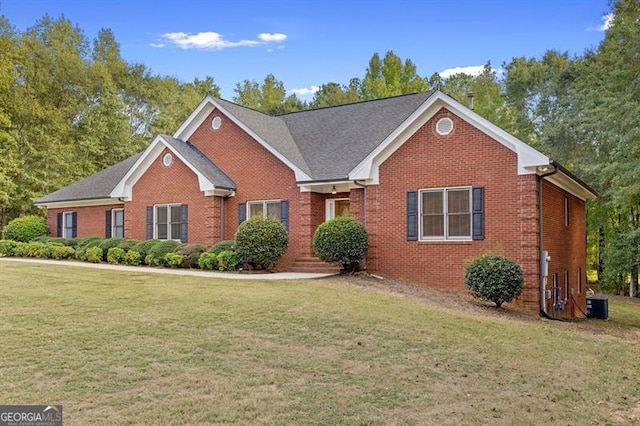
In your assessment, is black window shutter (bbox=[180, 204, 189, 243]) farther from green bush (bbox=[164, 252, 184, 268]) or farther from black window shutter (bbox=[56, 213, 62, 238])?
black window shutter (bbox=[56, 213, 62, 238])

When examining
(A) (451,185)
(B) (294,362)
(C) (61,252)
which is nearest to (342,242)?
(A) (451,185)

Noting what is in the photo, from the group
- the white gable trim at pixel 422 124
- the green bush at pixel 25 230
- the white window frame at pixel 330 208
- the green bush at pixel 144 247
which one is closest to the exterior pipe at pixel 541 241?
the white gable trim at pixel 422 124

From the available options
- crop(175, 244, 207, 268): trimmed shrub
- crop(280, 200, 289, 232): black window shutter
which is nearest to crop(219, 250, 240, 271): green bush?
crop(175, 244, 207, 268): trimmed shrub

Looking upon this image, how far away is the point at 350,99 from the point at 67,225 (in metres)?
27.3

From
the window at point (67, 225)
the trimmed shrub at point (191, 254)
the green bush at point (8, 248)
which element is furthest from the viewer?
the window at point (67, 225)

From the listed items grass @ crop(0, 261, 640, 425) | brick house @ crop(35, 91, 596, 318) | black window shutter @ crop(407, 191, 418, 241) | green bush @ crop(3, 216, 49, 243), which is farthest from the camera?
green bush @ crop(3, 216, 49, 243)

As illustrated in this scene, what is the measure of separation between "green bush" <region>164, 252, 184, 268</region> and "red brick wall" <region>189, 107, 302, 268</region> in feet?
8.07

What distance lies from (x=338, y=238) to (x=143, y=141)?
105ft

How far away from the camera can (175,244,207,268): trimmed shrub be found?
18984mm

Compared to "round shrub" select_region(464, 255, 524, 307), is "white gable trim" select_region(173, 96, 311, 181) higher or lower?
higher

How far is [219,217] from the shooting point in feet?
68.2

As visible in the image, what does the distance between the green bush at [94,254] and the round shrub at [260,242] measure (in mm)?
6652

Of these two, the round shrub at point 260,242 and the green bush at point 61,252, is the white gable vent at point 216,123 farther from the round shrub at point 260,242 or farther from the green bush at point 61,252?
the green bush at point 61,252

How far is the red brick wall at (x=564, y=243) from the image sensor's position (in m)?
16.3
